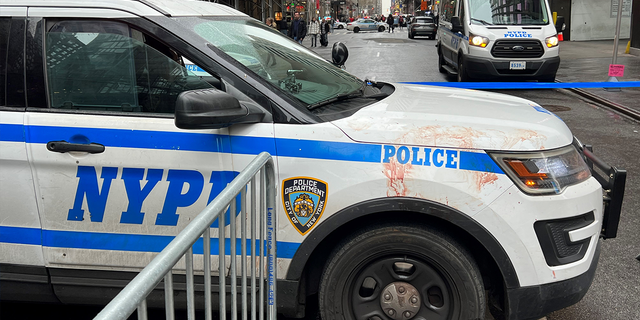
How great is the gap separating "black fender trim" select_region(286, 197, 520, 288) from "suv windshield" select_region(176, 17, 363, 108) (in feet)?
1.95

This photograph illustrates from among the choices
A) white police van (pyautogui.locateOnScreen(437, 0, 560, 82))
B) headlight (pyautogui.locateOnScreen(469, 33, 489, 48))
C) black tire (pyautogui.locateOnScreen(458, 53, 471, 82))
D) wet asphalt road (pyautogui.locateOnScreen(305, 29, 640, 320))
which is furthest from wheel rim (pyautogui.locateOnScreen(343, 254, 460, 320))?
black tire (pyautogui.locateOnScreen(458, 53, 471, 82))

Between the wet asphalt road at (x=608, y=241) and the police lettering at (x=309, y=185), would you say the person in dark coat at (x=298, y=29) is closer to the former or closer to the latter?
the wet asphalt road at (x=608, y=241)

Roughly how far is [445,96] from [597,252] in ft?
3.89

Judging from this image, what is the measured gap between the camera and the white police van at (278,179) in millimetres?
2617

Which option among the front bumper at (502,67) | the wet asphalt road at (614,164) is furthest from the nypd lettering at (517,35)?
the wet asphalt road at (614,164)

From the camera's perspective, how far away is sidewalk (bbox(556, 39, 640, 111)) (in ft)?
37.8

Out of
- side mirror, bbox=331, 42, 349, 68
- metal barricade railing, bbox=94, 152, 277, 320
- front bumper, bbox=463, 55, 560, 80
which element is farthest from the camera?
front bumper, bbox=463, 55, 560, 80

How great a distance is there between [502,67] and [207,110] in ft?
36.4

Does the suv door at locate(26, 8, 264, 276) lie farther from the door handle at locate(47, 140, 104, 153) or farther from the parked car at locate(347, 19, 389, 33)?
the parked car at locate(347, 19, 389, 33)

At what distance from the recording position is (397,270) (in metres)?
2.75

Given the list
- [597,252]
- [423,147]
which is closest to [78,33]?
[423,147]

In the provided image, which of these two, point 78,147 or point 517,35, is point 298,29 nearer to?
point 517,35

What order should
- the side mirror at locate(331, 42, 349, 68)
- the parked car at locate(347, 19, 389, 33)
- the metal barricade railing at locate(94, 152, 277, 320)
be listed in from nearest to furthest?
1. the metal barricade railing at locate(94, 152, 277, 320)
2. the side mirror at locate(331, 42, 349, 68)
3. the parked car at locate(347, 19, 389, 33)

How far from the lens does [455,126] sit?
274 centimetres
